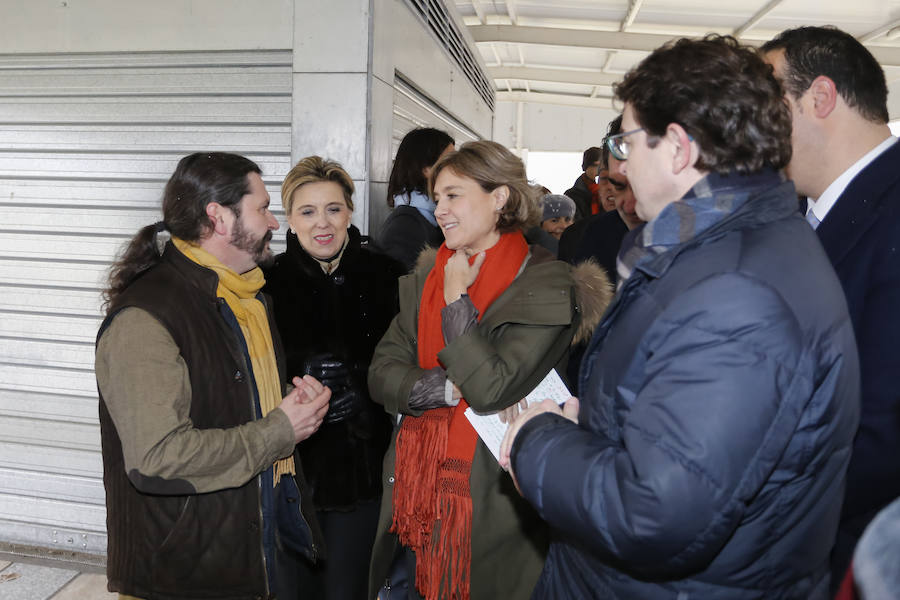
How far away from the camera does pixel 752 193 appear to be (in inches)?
53.7

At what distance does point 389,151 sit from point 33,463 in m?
3.11

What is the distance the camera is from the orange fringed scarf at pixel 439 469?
7.93 feet

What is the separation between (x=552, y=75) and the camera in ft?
51.6

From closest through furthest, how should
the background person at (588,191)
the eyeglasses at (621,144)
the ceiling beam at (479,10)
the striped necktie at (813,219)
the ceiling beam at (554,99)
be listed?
the eyeglasses at (621,144) < the striped necktie at (813,219) < the background person at (588,191) < the ceiling beam at (479,10) < the ceiling beam at (554,99)

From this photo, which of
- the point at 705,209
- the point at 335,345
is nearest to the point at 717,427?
the point at 705,209

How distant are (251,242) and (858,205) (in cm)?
192

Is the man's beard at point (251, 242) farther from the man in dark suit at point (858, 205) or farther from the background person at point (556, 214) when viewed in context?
the background person at point (556, 214)

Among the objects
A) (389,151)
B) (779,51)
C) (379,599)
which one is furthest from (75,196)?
(779,51)

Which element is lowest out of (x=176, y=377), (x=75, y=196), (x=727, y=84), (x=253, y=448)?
(x=253, y=448)

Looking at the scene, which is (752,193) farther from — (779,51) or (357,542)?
(357,542)

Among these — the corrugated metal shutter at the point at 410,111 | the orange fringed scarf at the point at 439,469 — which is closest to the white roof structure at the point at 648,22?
the corrugated metal shutter at the point at 410,111

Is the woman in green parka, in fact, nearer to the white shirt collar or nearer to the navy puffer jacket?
the white shirt collar

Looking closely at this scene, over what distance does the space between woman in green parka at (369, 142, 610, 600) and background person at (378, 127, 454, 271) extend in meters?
0.82

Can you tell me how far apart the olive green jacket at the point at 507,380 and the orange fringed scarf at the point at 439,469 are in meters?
0.05
